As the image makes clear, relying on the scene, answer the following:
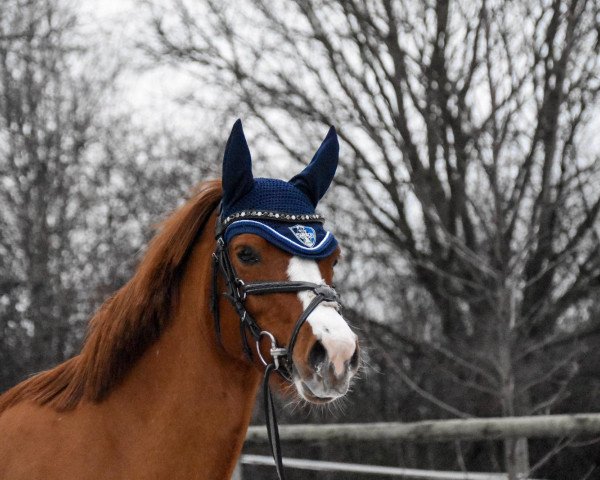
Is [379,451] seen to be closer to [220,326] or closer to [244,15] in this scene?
[244,15]

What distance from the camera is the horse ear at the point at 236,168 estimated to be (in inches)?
100

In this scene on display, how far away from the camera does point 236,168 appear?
8.39 feet

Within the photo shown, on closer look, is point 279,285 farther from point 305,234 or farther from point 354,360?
point 354,360

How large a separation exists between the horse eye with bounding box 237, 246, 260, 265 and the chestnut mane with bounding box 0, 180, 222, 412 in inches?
10.5

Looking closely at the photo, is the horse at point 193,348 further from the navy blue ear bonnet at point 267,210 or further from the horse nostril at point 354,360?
the horse nostril at point 354,360

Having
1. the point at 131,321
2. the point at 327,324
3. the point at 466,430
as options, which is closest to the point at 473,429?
the point at 466,430

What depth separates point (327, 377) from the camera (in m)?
2.16

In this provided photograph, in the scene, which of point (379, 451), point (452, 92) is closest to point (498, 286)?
point (452, 92)

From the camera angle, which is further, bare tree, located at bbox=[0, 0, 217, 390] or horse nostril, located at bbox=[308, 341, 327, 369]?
bare tree, located at bbox=[0, 0, 217, 390]

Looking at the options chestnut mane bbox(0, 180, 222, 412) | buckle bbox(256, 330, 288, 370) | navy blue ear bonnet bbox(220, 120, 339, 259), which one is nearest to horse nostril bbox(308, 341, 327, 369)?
buckle bbox(256, 330, 288, 370)

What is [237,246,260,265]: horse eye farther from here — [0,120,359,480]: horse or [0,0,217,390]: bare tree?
[0,0,217,390]: bare tree

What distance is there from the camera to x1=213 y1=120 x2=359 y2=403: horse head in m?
2.19

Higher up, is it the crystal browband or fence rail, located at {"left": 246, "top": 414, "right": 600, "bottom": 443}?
the crystal browband

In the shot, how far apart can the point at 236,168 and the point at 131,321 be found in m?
0.62
